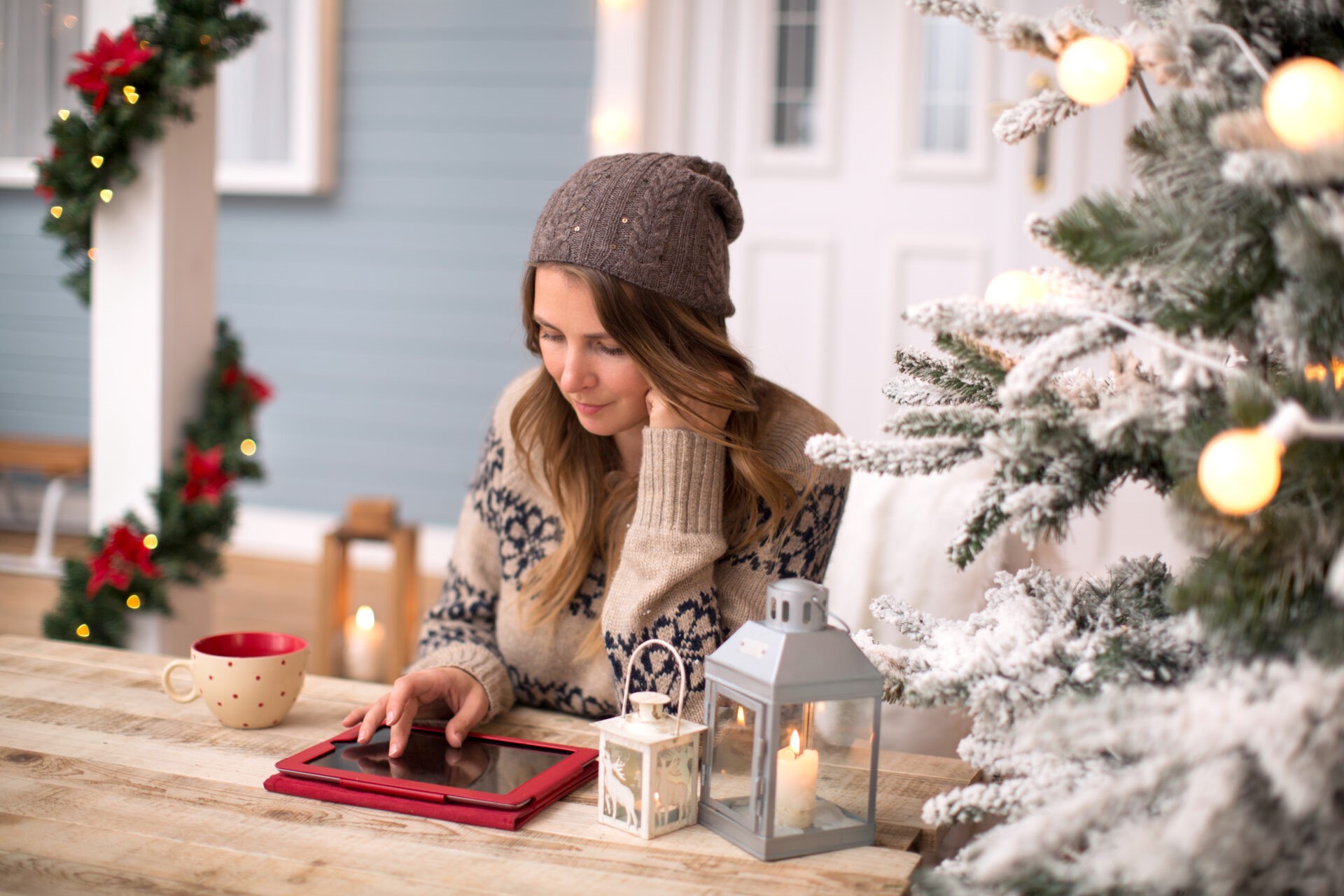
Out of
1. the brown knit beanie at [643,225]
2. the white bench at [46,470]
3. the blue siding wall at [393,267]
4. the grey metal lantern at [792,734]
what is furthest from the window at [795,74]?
the grey metal lantern at [792,734]

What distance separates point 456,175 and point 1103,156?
215 cm

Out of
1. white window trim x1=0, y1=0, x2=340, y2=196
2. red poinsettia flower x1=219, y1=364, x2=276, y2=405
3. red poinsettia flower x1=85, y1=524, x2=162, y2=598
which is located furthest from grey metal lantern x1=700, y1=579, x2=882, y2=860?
white window trim x1=0, y1=0, x2=340, y2=196

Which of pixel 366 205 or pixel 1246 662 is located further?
pixel 366 205

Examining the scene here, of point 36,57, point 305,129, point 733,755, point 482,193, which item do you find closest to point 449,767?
point 733,755

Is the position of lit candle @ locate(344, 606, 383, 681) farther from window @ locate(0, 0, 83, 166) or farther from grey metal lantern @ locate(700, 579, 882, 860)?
grey metal lantern @ locate(700, 579, 882, 860)

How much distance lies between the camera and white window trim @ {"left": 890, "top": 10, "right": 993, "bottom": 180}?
10.9 feet

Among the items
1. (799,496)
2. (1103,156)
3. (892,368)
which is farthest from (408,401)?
(799,496)

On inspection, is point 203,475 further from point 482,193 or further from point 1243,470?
point 1243,470

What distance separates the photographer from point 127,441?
2416 mm

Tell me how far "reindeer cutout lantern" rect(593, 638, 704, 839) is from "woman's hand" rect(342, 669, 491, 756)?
0.23 m

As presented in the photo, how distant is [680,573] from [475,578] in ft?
1.29

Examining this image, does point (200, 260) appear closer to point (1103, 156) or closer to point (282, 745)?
point (282, 745)

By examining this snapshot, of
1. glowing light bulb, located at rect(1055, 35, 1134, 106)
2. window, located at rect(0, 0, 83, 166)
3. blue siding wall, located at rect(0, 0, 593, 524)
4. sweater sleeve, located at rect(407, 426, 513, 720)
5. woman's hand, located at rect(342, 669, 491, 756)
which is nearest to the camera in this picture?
glowing light bulb, located at rect(1055, 35, 1134, 106)

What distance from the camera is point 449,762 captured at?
3.36 feet
